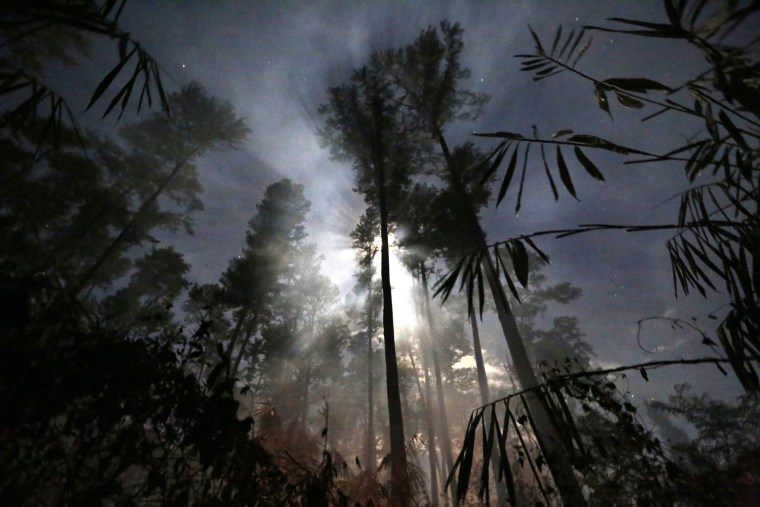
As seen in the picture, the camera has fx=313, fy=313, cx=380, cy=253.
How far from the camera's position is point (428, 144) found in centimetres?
1220

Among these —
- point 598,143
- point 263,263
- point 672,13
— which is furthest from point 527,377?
point 263,263

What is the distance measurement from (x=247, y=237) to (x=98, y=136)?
9.41 m

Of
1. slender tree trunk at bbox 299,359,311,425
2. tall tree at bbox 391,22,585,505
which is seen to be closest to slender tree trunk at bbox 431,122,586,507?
tall tree at bbox 391,22,585,505

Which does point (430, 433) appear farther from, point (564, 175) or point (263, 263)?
point (564, 175)

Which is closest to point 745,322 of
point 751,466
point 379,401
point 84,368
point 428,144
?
point 84,368

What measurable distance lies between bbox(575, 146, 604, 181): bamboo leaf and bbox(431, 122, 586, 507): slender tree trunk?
39.0 inches

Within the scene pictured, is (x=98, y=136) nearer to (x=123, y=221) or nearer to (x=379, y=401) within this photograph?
(x=123, y=221)

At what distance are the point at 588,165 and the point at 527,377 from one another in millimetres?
5691

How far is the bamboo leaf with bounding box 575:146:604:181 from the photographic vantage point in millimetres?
2418

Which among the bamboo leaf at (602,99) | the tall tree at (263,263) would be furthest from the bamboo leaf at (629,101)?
the tall tree at (263,263)

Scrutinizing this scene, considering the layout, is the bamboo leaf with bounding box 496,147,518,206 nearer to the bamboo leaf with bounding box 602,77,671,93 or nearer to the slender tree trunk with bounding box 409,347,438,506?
the bamboo leaf with bounding box 602,77,671,93

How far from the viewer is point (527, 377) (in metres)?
6.77

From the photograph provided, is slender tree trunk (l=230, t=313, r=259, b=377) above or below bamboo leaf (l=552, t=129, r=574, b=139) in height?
above

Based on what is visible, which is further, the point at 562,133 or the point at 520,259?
the point at 562,133
